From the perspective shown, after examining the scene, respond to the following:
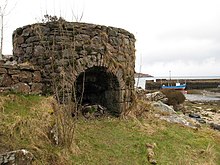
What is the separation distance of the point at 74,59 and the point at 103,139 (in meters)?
2.18

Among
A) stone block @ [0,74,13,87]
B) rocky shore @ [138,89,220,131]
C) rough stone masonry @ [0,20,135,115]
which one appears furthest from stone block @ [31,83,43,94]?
rocky shore @ [138,89,220,131]

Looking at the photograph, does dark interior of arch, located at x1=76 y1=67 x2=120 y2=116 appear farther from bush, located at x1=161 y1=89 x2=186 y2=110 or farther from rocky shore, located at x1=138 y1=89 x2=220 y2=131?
bush, located at x1=161 y1=89 x2=186 y2=110

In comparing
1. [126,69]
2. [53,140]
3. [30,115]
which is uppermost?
[126,69]

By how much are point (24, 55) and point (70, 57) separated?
132cm

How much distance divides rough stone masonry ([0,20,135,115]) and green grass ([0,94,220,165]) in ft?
2.25

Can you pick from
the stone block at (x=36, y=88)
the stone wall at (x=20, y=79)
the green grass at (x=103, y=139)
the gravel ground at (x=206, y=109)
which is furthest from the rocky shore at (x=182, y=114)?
the stone wall at (x=20, y=79)

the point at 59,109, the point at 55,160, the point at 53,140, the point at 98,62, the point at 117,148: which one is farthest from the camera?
the point at 98,62

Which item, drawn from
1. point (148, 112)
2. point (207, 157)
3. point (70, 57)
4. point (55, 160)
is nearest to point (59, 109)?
point (55, 160)

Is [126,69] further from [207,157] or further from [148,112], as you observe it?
[207,157]

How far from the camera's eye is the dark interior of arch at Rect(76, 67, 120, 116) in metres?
8.59

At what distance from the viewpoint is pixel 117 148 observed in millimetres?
6215

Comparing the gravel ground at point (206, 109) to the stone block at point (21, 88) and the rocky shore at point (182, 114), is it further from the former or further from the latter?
the stone block at point (21, 88)

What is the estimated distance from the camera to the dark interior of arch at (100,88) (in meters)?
8.59

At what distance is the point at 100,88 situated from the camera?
914 cm
